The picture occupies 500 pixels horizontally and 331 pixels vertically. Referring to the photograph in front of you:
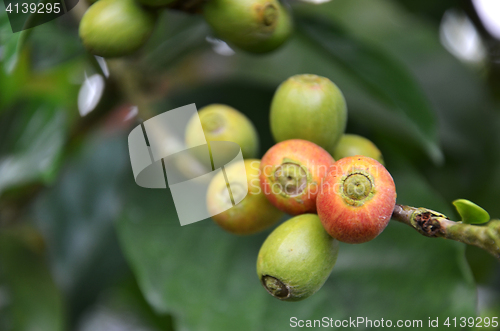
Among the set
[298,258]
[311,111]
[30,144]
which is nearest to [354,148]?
[311,111]

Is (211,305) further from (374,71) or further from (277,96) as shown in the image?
(374,71)

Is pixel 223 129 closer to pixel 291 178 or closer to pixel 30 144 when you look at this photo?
pixel 291 178

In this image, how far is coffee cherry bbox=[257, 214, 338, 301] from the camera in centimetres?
45

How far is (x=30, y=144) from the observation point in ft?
3.26

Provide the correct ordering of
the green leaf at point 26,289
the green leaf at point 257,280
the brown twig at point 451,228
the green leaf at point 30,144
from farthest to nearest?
1. the green leaf at point 26,289
2. the green leaf at point 30,144
3. the green leaf at point 257,280
4. the brown twig at point 451,228

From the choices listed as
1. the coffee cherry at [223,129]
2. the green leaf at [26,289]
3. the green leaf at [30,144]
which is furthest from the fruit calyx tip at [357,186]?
the green leaf at [26,289]

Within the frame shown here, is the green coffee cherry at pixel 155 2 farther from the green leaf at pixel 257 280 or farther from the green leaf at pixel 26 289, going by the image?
the green leaf at pixel 26 289

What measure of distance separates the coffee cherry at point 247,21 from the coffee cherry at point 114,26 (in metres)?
0.10

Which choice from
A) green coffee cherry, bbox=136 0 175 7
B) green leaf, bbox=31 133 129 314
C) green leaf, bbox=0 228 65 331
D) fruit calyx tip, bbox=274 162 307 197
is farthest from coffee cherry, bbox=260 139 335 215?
green leaf, bbox=0 228 65 331

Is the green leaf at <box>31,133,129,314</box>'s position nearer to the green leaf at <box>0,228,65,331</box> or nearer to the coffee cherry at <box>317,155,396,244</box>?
the green leaf at <box>0,228,65,331</box>

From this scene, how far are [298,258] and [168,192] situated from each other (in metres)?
0.50

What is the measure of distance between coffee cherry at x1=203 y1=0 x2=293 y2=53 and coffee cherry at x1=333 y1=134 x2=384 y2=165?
0.19 meters

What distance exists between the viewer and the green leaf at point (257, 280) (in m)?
0.72

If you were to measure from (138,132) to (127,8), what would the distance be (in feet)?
0.70
